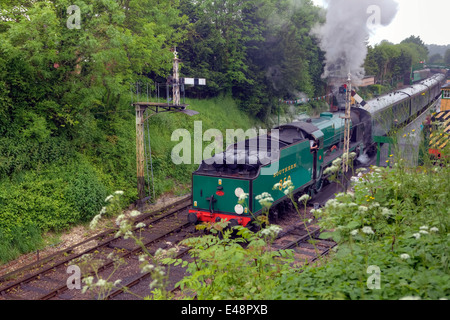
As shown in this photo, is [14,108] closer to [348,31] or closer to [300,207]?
[300,207]

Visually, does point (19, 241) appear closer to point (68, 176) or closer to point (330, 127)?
point (68, 176)

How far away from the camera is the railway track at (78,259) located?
8.79m

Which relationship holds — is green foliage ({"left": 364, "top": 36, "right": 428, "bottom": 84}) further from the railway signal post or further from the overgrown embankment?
the railway signal post

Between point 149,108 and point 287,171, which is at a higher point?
point 149,108

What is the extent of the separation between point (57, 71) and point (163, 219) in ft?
20.0

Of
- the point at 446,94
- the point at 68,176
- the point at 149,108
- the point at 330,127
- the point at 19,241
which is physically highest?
the point at 446,94

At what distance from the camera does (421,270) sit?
170 inches

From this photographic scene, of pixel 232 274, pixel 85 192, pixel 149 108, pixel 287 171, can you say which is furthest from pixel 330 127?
pixel 232 274

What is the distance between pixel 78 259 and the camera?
1041 centimetres

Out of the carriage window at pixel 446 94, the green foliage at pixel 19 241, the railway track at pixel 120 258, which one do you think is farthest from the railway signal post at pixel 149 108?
the carriage window at pixel 446 94

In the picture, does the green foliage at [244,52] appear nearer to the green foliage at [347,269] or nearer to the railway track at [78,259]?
the railway track at [78,259]

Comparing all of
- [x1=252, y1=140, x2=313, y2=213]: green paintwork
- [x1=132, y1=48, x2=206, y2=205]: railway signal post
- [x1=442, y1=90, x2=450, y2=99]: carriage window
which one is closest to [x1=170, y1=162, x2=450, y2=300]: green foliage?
[x1=252, y1=140, x2=313, y2=213]: green paintwork

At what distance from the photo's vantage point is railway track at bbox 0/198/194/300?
8789 mm
